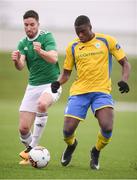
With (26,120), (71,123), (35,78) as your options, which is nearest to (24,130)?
(26,120)

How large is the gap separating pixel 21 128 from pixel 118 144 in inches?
205

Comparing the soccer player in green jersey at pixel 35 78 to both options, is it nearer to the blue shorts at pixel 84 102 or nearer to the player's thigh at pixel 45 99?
the player's thigh at pixel 45 99

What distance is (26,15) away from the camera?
13.1 m

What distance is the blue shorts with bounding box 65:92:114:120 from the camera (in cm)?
1235

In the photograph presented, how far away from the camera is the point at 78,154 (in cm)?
1532

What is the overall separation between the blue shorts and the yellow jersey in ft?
0.27

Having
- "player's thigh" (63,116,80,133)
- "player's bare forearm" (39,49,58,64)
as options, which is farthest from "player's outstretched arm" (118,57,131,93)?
"player's bare forearm" (39,49,58,64)

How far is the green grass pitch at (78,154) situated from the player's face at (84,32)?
7.12ft

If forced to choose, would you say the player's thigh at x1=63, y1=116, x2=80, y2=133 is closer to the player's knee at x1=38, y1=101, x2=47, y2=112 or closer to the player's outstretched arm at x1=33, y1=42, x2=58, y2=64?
the player's knee at x1=38, y1=101, x2=47, y2=112

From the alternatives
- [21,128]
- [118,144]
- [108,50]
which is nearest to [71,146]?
[21,128]

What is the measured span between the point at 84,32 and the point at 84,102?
1175 mm

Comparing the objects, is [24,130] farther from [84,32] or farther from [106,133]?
[84,32]

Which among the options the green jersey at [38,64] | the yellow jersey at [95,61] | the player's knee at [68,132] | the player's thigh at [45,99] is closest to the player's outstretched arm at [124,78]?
the yellow jersey at [95,61]

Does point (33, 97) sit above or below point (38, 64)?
below
